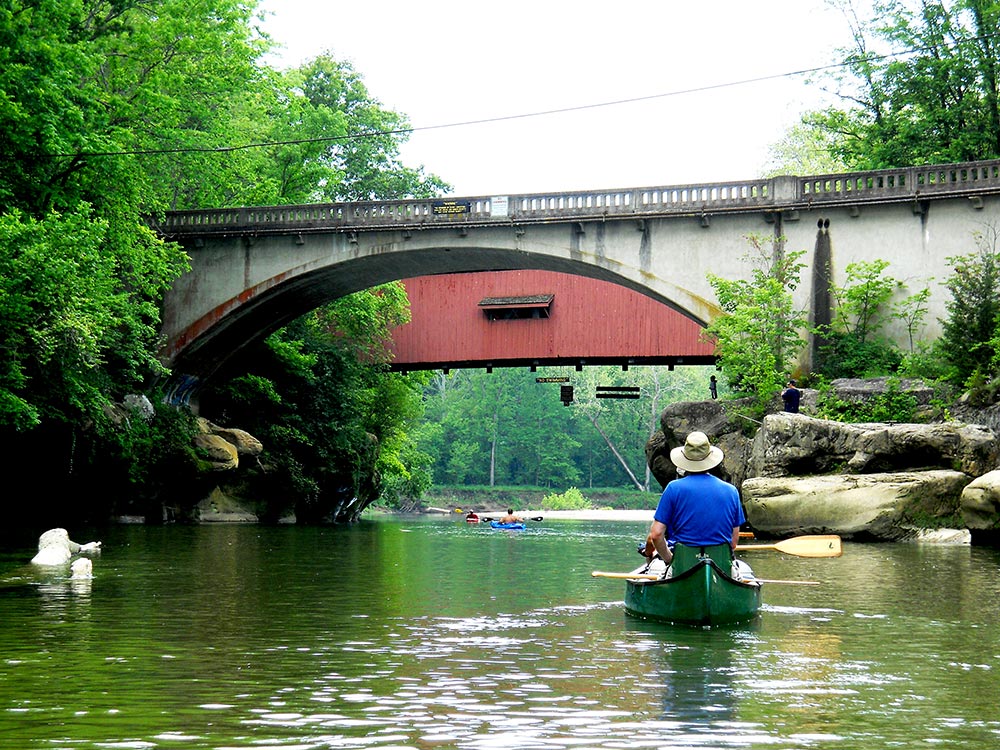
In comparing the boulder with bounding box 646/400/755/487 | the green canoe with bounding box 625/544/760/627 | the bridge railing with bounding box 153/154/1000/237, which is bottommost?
the green canoe with bounding box 625/544/760/627

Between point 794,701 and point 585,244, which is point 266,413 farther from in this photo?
point 794,701

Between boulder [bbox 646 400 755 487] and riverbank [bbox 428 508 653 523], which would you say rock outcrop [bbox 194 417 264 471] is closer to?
boulder [bbox 646 400 755 487]

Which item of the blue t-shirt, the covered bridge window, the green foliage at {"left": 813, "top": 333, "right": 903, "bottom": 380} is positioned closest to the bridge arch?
the green foliage at {"left": 813, "top": 333, "right": 903, "bottom": 380}

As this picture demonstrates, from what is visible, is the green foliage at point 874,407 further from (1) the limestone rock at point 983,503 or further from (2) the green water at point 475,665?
(2) the green water at point 475,665

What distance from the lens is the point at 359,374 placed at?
42.2 meters

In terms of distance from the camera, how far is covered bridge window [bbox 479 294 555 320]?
42475mm

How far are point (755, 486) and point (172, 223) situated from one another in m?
20.3

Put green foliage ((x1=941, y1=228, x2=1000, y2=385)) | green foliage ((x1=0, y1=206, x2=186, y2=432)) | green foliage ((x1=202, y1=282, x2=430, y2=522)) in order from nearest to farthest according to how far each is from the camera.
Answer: green foliage ((x1=0, y1=206, x2=186, y2=432)), green foliage ((x1=941, y1=228, x2=1000, y2=385)), green foliage ((x1=202, y1=282, x2=430, y2=522))

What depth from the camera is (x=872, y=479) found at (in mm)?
22828

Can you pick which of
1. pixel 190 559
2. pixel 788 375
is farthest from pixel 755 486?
pixel 190 559

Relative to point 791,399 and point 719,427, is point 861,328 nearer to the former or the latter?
point 791,399

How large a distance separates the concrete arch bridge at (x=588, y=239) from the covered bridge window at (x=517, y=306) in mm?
6220

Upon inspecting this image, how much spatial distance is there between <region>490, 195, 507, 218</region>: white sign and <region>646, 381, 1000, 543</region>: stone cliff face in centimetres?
1024

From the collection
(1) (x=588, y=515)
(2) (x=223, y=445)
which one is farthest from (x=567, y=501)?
(2) (x=223, y=445)
